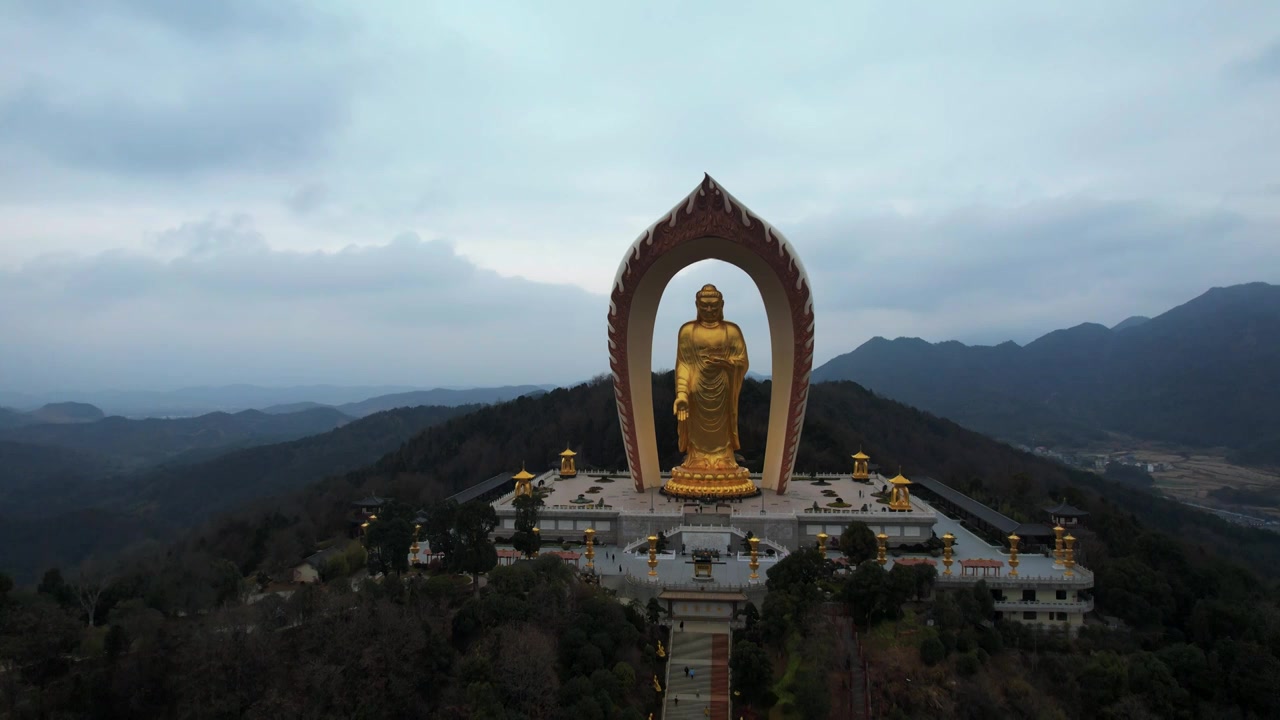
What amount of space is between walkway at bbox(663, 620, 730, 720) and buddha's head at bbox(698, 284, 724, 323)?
7.18 m

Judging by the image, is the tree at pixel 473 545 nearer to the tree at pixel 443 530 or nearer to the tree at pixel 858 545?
the tree at pixel 443 530

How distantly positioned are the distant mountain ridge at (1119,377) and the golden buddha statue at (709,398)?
4786 centimetres

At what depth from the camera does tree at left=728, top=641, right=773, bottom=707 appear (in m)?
10.3

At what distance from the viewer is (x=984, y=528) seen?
54.3ft

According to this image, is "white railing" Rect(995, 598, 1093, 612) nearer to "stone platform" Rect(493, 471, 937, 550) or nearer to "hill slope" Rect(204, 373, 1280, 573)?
"stone platform" Rect(493, 471, 937, 550)

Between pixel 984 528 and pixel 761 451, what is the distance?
400 inches

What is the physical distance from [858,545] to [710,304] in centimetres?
638

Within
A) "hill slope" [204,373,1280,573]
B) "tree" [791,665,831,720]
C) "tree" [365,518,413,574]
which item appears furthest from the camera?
"hill slope" [204,373,1280,573]

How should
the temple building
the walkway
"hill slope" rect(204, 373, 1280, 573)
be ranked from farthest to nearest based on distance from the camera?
"hill slope" rect(204, 373, 1280, 573), the temple building, the walkway

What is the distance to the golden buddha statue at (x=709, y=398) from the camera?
1683cm

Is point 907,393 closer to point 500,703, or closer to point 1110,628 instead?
point 1110,628

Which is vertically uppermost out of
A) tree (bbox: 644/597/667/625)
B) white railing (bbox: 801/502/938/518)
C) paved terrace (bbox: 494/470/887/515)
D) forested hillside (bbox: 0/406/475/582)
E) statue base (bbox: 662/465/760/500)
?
statue base (bbox: 662/465/760/500)

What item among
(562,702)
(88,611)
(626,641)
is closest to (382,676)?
(562,702)

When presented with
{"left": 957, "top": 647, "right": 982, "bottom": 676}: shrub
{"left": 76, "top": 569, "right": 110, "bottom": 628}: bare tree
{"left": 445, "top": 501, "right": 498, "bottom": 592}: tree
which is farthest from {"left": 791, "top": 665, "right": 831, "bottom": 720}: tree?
{"left": 76, "top": 569, "right": 110, "bottom": 628}: bare tree
